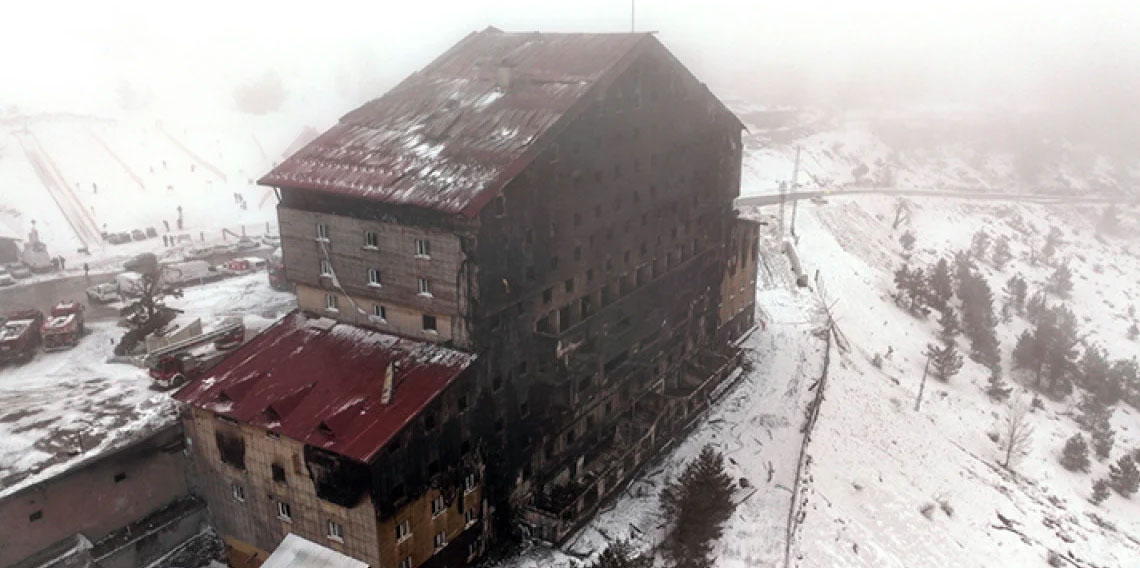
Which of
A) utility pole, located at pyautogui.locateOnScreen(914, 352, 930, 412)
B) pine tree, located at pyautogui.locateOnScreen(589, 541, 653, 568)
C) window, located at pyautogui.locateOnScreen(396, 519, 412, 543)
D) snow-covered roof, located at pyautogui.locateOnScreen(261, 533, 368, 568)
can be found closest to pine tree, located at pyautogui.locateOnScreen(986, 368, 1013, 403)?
utility pole, located at pyautogui.locateOnScreen(914, 352, 930, 412)

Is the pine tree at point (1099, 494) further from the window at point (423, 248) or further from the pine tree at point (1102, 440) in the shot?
the window at point (423, 248)

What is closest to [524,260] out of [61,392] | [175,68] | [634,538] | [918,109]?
[634,538]

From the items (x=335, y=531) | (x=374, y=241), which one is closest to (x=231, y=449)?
(x=335, y=531)

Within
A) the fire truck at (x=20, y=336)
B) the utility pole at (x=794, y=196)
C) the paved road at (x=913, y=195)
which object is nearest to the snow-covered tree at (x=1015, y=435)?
the utility pole at (x=794, y=196)

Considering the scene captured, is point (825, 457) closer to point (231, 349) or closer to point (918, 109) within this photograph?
point (231, 349)

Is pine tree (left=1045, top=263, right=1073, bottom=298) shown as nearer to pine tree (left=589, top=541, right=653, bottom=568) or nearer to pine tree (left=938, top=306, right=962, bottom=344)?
pine tree (left=938, top=306, right=962, bottom=344)

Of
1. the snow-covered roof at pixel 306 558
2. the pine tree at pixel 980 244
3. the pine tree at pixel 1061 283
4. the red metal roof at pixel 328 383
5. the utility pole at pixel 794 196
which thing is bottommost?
the pine tree at pixel 1061 283
